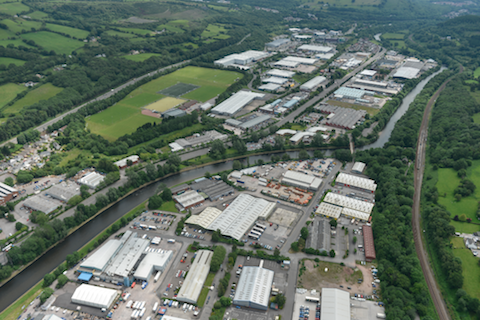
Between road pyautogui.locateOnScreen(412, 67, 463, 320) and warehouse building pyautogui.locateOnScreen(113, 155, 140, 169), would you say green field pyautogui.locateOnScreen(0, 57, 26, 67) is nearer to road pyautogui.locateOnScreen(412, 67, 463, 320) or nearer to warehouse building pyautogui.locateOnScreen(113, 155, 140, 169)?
warehouse building pyautogui.locateOnScreen(113, 155, 140, 169)

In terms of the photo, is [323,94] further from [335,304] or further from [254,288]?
[254,288]

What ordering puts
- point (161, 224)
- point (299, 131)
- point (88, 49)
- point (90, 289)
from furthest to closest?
point (88, 49)
point (299, 131)
point (161, 224)
point (90, 289)

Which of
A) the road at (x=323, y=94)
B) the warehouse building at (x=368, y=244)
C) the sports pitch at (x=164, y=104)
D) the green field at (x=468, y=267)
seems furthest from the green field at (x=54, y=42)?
the green field at (x=468, y=267)

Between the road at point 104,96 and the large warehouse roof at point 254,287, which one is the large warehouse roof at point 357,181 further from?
the road at point 104,96

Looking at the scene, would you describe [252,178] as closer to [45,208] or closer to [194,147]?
[194,147]

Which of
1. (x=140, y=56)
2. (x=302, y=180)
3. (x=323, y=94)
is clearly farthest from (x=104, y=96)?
(x=302, y=180)

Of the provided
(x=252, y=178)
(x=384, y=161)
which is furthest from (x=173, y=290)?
(x=384, y=161)
